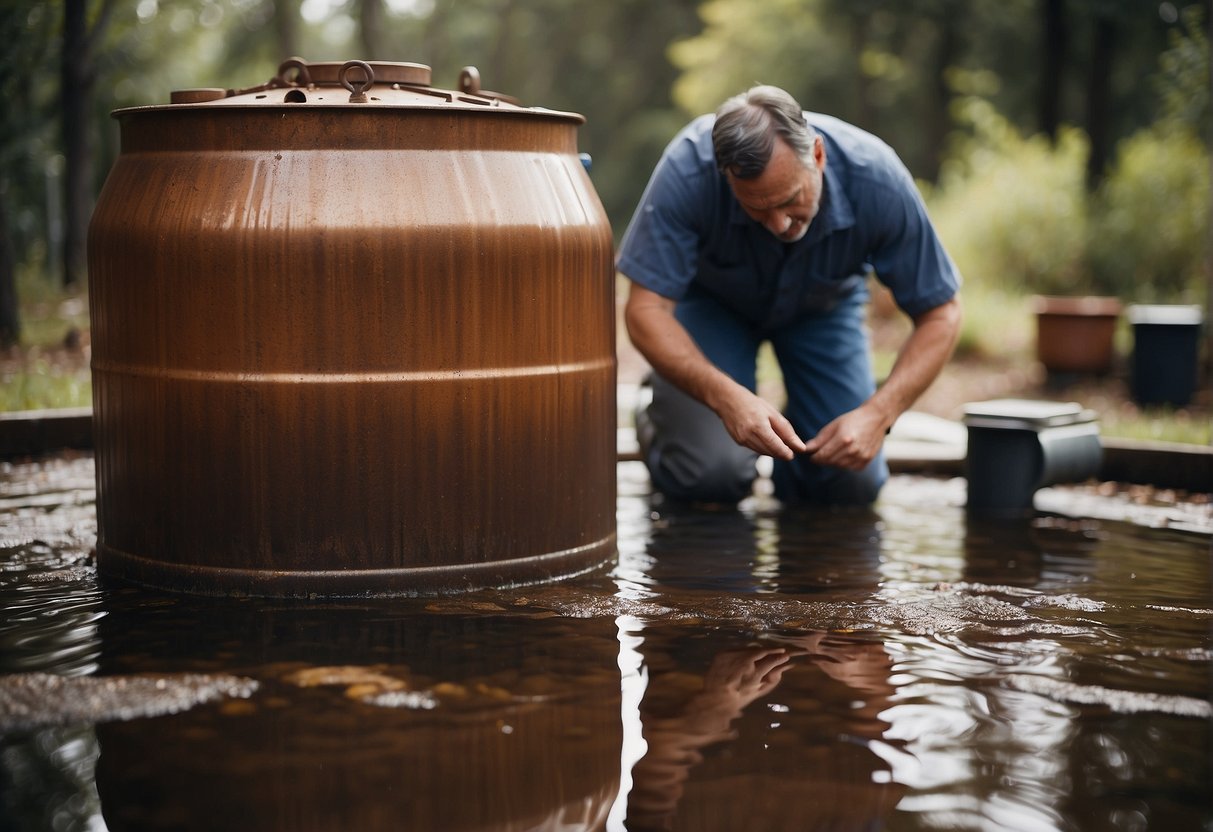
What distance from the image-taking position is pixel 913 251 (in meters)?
4.22

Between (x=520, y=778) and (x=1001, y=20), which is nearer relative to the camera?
(x=520, y=778)

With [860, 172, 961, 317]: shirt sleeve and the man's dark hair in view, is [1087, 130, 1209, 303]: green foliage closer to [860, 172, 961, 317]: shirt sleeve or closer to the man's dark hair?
[860, 172, 961, 317]: shirt sleeve

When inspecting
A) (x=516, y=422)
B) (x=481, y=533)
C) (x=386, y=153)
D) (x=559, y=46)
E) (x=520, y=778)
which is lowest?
(x=520, y=778)

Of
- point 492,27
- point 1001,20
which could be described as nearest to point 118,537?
point 1001,20

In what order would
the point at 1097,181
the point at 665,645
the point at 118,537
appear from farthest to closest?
1. the point at 1097,181
2. the point at 118,537
3. the point at 665,645

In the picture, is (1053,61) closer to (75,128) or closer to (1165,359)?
(1165,359)

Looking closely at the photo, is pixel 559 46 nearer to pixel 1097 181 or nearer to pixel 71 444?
pixel 1097 181

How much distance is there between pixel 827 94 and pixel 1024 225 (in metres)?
→ 15.3

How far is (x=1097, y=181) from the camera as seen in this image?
43.0 ft

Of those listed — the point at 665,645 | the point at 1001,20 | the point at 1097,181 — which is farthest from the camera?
the point at 1001,20

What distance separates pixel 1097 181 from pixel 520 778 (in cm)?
1227

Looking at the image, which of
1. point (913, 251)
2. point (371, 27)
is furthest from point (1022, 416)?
point (371, 27)

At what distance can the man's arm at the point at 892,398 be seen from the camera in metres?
3.88

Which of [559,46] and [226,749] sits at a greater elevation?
[559,46]
